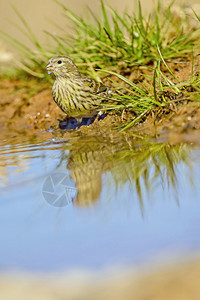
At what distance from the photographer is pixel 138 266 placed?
6.45ft

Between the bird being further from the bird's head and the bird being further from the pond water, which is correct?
the pond water

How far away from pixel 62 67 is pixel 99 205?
118 inches

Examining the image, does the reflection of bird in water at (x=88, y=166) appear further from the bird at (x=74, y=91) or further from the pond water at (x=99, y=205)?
the bird at (x=74, y=91)

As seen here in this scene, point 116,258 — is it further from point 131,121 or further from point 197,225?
point 131,121

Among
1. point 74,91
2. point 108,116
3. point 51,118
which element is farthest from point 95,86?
point 51,118

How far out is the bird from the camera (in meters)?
5.32

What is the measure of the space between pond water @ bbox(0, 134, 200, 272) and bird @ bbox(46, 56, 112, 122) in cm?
108

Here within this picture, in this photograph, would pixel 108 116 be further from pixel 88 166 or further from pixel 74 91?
pixel 88 166

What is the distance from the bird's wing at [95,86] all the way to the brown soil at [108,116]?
29cm

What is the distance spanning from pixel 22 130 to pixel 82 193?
3432mm

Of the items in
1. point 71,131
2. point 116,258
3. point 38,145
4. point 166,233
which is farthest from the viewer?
point 71,131

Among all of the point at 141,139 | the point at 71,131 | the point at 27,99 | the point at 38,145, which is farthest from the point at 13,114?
the point at 141,139

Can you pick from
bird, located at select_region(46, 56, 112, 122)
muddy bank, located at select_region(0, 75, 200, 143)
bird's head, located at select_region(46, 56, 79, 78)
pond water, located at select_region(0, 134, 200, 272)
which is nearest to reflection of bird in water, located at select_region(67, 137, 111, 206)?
pond water, located at select_region(0, 134, 200, 272)

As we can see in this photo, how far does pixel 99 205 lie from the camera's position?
281cm
